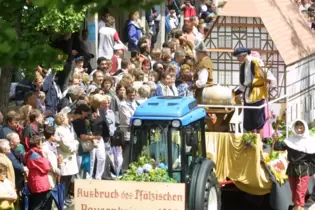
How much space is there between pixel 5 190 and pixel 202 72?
5.83 meters

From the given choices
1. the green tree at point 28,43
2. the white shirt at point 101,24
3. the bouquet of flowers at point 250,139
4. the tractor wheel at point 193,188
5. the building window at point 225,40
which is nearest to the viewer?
the green tree at point 28,43

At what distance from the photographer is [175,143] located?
13.2 m

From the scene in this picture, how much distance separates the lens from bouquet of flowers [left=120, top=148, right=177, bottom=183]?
12.7m

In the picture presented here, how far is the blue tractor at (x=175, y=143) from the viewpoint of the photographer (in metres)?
13.1

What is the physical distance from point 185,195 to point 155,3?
851 centimetres

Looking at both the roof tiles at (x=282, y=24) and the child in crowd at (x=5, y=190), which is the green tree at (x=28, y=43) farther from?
the roof tiles at (x=282, y=24)

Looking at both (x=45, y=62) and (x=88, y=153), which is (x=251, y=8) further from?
(x=45, y=62)

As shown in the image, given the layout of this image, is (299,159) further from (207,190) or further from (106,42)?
(106,42)

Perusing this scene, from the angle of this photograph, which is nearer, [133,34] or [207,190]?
[207,190]

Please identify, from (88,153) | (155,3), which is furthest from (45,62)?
(88,153)

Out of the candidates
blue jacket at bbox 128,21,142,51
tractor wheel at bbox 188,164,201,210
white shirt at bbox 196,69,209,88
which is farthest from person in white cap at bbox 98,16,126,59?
tractor wheel at bbox 188,164,201,210

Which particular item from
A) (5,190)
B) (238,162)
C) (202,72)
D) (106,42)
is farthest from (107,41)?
(5,190)

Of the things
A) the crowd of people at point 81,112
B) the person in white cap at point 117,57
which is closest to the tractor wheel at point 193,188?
the crowd of people at point 81,112

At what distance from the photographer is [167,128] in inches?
518
